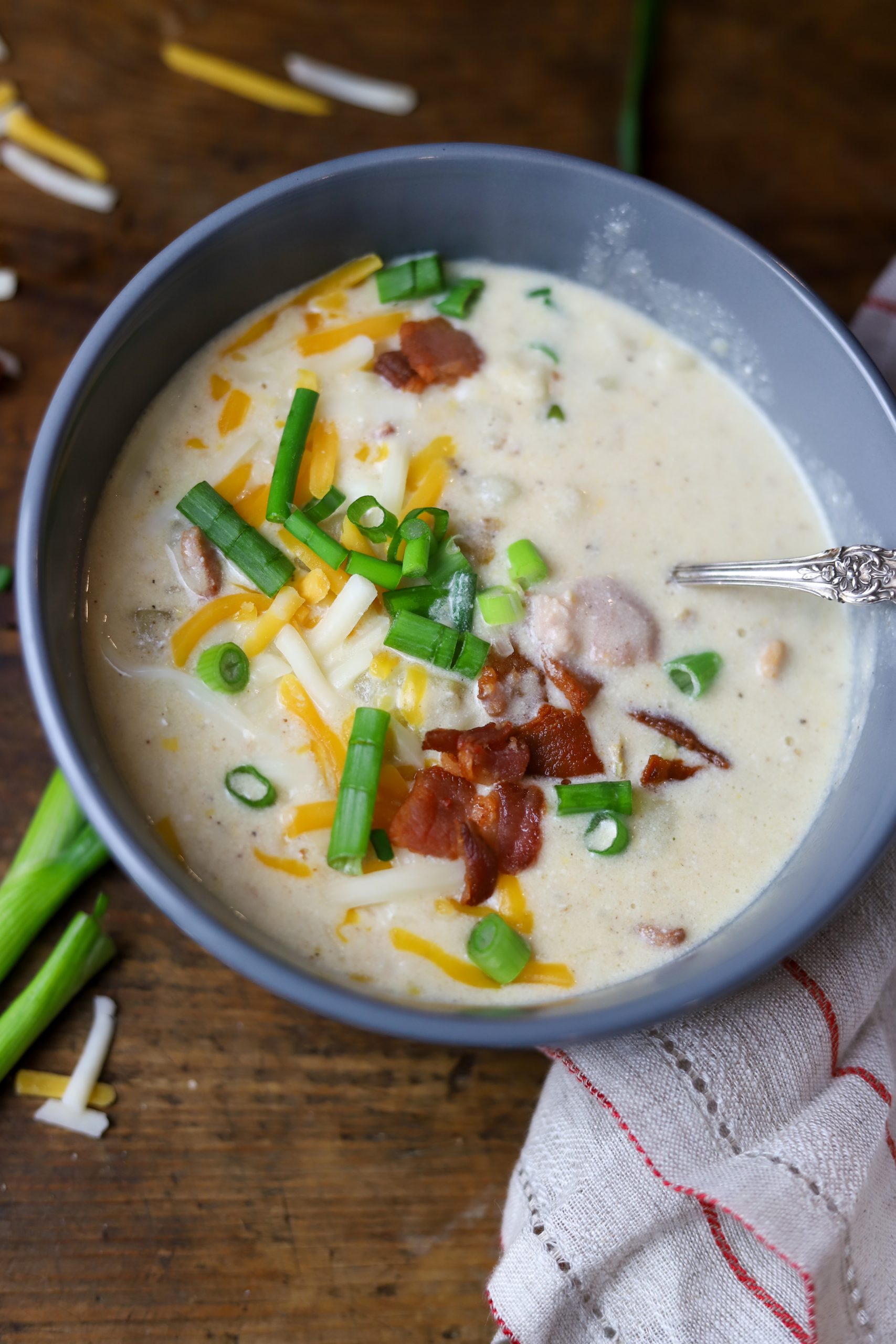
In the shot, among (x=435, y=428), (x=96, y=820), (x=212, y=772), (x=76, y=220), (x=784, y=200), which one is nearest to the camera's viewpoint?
(x=96, y=820)

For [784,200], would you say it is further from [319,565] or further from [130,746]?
[130,746]

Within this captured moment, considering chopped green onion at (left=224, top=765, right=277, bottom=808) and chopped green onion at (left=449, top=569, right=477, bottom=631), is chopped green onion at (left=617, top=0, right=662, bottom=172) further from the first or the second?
chopped green onion at (left=224, top=765, right=277, bottom=808)

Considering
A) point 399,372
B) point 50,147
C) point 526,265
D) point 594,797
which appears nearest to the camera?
point 594,797

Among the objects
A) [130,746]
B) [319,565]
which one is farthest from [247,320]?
[130,746]

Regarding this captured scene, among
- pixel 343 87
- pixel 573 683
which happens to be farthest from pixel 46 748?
pixel 343 87

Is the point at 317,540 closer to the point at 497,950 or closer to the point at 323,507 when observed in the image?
the point at 323,507

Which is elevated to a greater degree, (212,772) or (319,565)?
(319,565)
